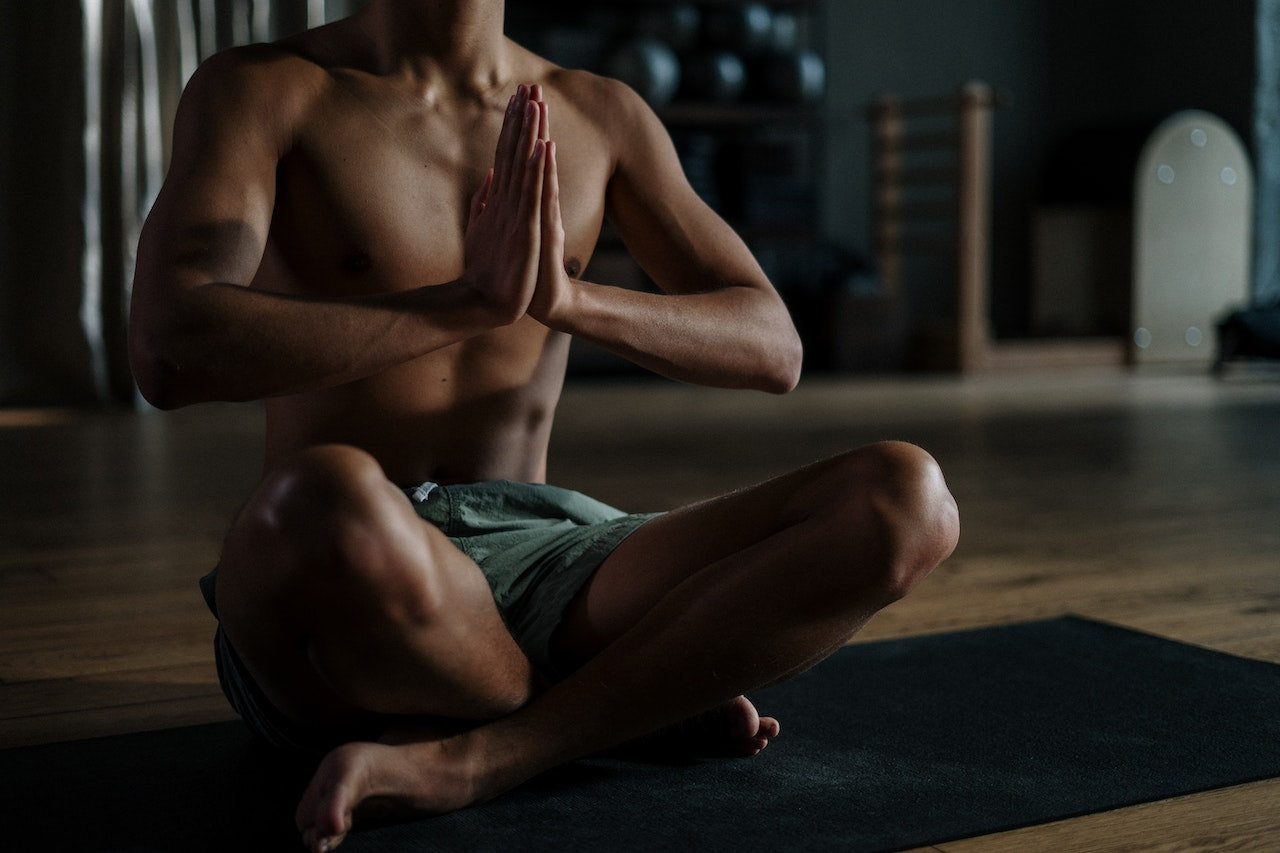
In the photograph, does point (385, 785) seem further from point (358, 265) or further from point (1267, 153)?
point (1267, 153)

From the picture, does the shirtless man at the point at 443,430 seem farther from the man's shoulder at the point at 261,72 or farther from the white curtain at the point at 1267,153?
the white curtain at the point at 1267,153

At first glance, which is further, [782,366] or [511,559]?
[782,366]

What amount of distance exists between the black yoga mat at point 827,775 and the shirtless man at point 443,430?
53 millimetres

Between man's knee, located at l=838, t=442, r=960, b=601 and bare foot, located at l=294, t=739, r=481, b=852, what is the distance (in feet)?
1.04

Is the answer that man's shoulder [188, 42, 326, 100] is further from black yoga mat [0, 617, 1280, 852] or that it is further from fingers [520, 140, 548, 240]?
black yoga mat [0, 617, 1280, 852]

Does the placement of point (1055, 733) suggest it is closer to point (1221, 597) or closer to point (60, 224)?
point (1221, 597)

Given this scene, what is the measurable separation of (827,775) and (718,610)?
0.63 ft

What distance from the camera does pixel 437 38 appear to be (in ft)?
3.82

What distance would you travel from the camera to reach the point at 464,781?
98 cm

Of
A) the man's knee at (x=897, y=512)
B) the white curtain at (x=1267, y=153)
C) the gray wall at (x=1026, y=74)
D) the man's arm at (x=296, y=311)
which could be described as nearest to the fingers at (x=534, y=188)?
the man's arm at (x=296, y=311)

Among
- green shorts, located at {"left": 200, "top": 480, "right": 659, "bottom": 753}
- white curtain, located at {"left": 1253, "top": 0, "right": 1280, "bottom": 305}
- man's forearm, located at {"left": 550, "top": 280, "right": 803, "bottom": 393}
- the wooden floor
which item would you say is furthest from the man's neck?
white curtain, located at {"left": 1253, "top": 0, "right": 1280, "bottom": 305}

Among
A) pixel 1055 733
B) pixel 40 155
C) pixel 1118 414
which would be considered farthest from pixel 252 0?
pixel 1055 733

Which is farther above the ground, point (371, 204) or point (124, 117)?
point (124, 117)

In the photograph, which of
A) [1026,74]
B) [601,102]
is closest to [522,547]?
[601,102]
